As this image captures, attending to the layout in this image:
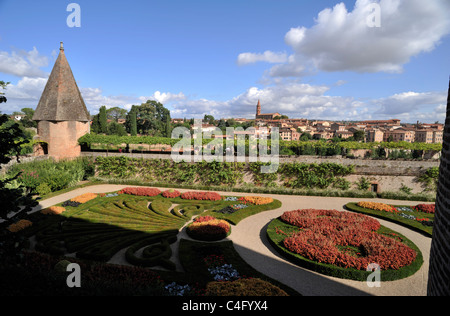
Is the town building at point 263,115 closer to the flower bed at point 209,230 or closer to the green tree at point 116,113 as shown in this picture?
the green tree at point 116,113

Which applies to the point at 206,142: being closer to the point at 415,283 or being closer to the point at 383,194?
the point at 383,194

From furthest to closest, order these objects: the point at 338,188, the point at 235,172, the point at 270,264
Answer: the point at 235,172 → the point at 338,188 → the point at 270,264

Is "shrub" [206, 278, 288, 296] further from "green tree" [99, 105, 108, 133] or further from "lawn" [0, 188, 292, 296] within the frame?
"green tree" [99, 105, 108, 133]

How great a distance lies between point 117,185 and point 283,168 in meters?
13.8

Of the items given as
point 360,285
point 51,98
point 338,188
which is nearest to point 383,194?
point 338,188

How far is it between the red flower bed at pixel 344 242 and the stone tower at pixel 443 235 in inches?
237

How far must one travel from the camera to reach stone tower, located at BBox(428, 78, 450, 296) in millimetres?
3025

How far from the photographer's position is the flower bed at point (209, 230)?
11.2 meters

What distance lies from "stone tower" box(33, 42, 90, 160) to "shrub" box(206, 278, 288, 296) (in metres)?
21.7

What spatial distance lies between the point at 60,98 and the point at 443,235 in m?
27.2

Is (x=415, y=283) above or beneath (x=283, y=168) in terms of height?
beneath

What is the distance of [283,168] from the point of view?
68.7 ft

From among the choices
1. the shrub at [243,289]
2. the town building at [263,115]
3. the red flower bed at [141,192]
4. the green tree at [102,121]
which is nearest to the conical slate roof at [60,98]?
the red flower bed at [141,192]

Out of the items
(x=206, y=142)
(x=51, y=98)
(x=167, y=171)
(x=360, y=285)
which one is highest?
(x=51, y=98)
